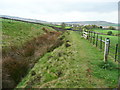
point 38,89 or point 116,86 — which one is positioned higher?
point 116,86

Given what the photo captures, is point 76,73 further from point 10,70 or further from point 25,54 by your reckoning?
point 25,54

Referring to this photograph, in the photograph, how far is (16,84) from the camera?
265 inches

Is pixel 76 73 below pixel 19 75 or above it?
above

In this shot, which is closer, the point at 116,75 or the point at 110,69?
the point at 116,75

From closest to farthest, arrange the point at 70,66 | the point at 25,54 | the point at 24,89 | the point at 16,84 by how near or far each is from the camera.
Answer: the point at 24,89
the point at 16,84
the point at 70,66
the point at 25,54

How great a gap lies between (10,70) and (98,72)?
6038 millimetres

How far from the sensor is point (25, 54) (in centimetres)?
1150

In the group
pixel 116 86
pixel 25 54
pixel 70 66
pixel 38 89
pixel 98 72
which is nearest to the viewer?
pixel 116 86

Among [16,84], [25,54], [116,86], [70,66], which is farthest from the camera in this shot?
[25,54]

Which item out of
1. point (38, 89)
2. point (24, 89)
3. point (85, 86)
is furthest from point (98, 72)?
point (24, 89)

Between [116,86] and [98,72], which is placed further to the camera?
[98,72]

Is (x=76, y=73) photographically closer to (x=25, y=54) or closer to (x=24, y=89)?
(x=24, y=89)

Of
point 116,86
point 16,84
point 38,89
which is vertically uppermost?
point 116,86

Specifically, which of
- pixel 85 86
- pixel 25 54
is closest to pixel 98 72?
pixel 85 86
